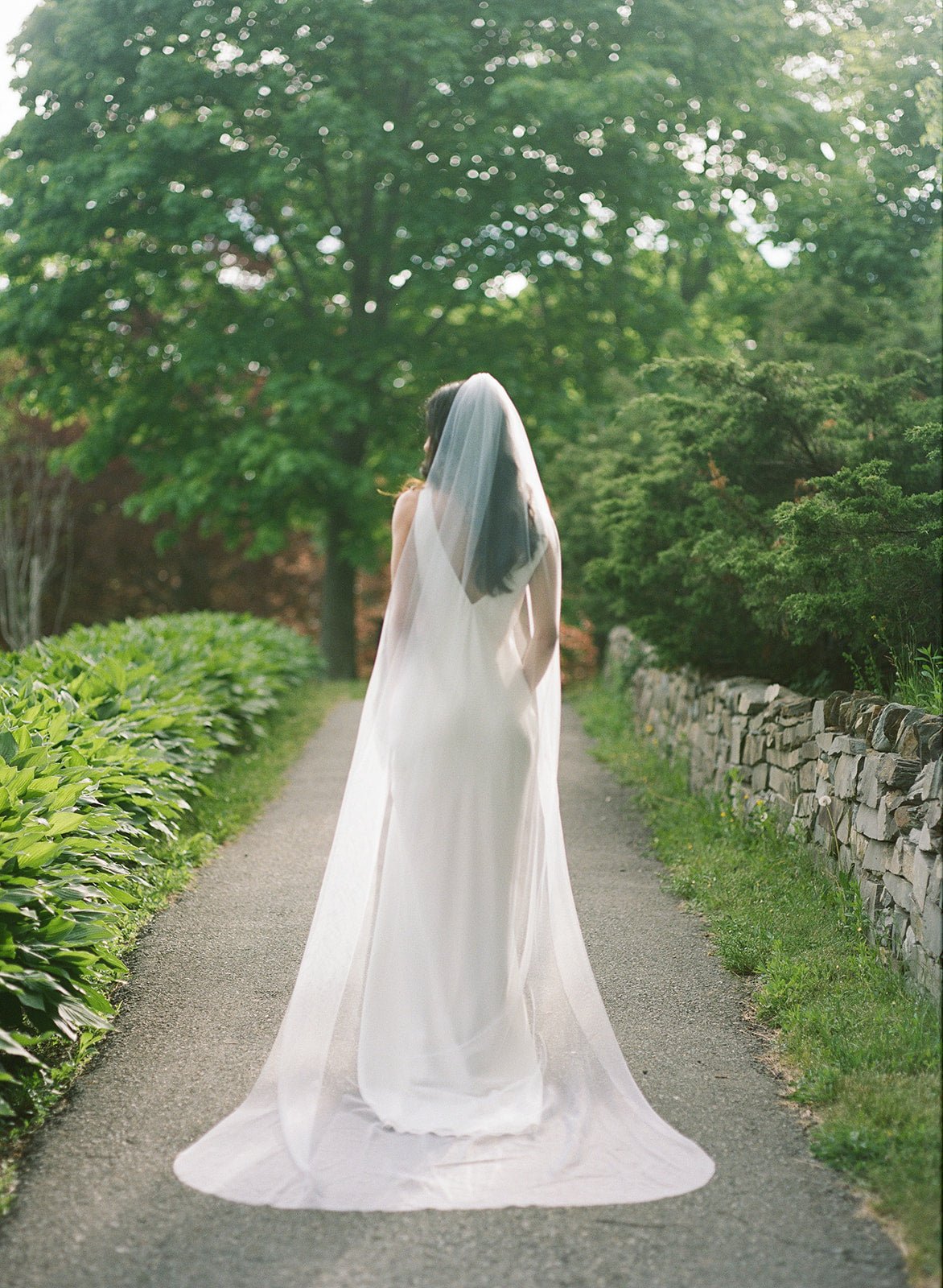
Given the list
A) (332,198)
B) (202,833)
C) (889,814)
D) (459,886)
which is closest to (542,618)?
(459,886)

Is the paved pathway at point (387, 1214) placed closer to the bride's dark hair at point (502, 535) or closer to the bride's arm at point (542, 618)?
the bride's arm at point (542, 618)

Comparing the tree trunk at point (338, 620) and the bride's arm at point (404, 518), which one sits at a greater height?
the bride's arm at point (404, 518)

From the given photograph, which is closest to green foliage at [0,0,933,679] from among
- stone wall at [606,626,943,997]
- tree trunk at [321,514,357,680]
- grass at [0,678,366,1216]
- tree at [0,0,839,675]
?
tree at [0,0,839,675]

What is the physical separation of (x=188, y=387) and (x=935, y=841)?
611 inches

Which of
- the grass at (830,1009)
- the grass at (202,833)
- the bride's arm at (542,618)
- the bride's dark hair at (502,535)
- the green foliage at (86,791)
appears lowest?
the grass at (202,833)

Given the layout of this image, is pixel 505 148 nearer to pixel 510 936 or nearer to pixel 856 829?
pixel 856 829

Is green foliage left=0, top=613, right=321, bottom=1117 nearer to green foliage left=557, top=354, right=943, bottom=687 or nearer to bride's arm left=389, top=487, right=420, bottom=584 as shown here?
bride's arm left=389, top=487, right=420, bottom=584

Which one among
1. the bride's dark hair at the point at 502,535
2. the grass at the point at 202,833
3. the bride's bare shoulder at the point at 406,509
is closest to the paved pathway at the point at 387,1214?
the grass at the point at 202,833

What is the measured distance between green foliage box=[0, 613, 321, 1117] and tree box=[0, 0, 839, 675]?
233 inches

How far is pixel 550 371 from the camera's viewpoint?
17.1m

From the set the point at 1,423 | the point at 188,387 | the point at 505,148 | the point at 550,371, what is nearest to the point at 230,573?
the point at 1,423

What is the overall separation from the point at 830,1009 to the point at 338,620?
1551 centimetres

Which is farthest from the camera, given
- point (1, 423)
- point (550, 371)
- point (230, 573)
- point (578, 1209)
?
point (230, 573)

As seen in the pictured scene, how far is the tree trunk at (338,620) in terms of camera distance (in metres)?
19.0
